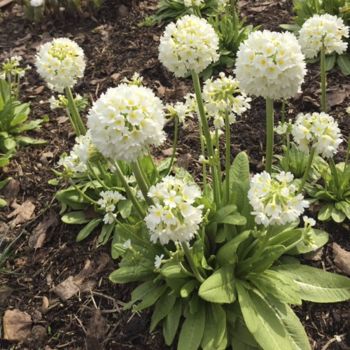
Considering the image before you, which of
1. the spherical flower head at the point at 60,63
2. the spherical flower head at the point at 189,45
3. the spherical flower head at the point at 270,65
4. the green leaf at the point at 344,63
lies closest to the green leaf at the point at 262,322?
the spherical flower head at the point at 270,65

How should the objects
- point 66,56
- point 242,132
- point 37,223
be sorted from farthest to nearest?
point 242,132, point 37,223, point 66,56

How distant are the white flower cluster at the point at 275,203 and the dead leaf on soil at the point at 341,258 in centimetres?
143

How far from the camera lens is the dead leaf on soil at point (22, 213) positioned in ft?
15.5

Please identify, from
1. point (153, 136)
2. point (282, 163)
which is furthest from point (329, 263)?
point (153, 136)

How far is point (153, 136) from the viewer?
2600 mm

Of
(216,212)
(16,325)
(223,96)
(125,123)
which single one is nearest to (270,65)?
(223,96)

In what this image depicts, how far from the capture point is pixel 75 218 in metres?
4.41

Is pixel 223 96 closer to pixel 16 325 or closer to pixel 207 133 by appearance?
pixel 207 133

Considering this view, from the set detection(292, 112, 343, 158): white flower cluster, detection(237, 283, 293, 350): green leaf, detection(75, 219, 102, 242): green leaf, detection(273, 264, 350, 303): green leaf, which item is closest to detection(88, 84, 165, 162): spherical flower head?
detection(292, 112, 343, 158): white flower cluster

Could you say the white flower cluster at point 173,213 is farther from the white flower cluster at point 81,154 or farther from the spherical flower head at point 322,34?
the spherical flower head at point 322,34

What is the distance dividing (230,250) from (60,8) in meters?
5.58

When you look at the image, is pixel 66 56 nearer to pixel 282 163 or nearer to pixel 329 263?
pixel 282 163

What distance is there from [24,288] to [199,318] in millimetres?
1678

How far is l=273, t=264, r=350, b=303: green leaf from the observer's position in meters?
3.41
